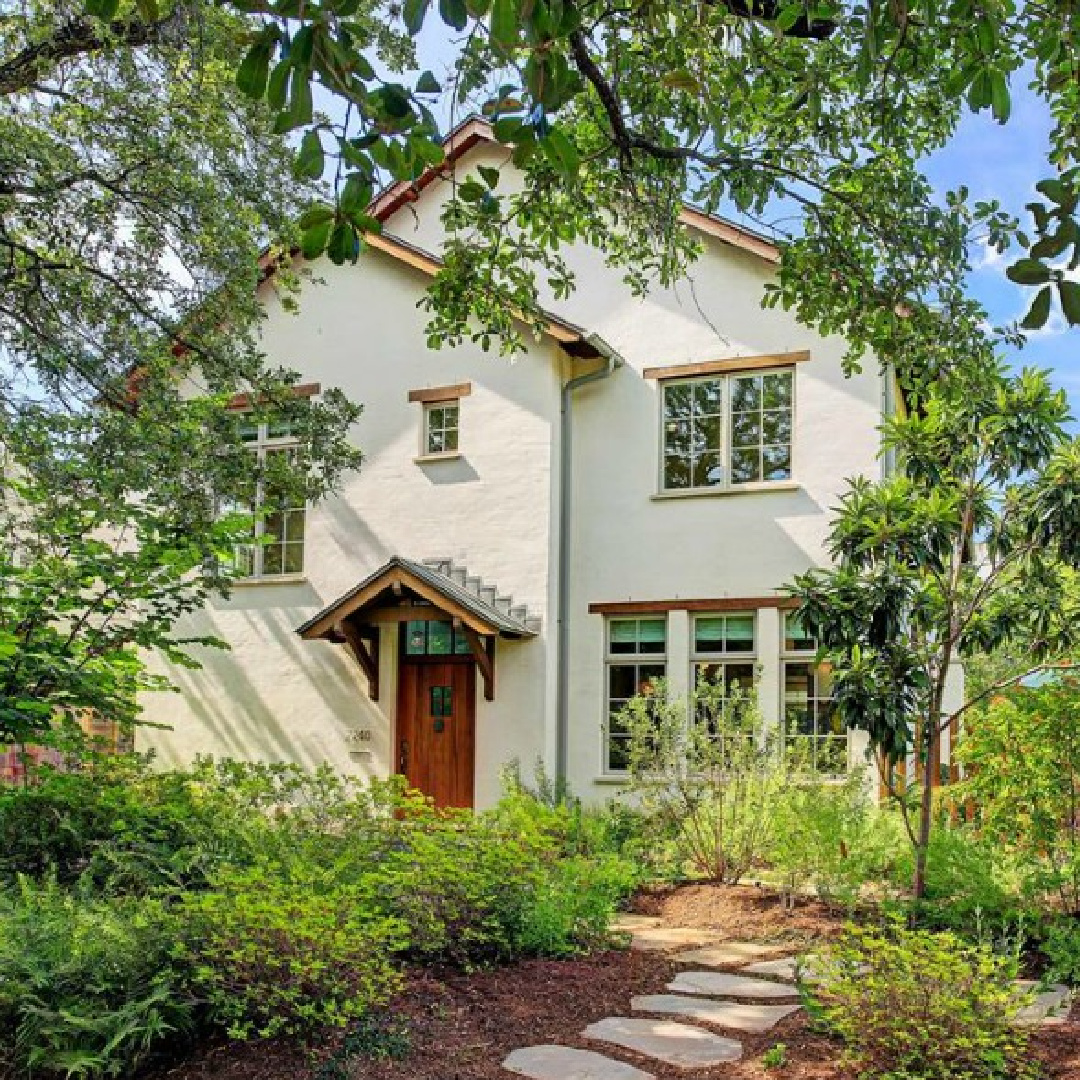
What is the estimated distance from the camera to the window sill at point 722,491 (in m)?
11.9

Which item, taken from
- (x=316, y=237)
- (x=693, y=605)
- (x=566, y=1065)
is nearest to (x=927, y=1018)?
(x=566, y=1065)

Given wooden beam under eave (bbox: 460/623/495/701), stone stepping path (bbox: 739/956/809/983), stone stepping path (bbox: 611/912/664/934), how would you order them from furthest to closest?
wooden beam under eave (bbox: 460/623/495/701) → stone stepping path (bbox: 611/912/664/934) → stone stepping path (bbox: 739/956/809/983)

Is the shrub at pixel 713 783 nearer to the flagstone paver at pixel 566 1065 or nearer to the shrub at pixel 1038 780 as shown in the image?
the shrub at pixel 1038 780

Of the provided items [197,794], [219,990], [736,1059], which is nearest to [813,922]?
[736,1059]

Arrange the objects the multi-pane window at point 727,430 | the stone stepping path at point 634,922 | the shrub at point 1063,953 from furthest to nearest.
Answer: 1. the multi-pane window at point 727,430
2. the stone stepping path at point 634,922
3. the shrub at point 1063,953

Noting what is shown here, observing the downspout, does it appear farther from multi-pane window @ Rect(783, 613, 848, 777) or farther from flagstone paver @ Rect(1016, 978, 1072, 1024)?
flagstone paver @ Rect(1016, 978, 1072, 1024)

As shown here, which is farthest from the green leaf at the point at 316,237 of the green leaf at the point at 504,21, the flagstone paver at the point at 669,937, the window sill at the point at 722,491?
the window sill at the point at 722,491

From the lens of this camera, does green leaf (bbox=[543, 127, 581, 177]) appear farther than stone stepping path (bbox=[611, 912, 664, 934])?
No

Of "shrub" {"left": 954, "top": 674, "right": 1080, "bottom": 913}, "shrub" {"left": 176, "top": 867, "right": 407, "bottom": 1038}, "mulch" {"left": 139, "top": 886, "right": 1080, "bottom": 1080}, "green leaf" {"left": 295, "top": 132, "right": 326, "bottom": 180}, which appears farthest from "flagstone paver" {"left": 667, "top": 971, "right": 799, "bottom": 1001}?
"green leaf" {"left": 295, "top": 132, "right": 326, "bottom": 180}

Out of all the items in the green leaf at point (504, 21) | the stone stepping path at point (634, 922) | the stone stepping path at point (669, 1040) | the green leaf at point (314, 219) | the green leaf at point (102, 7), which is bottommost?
the stone stepping path at point (634, 922)

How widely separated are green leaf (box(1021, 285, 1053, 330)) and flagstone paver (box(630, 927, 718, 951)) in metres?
5.72

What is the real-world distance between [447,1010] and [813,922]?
150 inches

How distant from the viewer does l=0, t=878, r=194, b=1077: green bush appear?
13.9 ft

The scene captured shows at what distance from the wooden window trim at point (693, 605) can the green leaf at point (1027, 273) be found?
9182 mm
